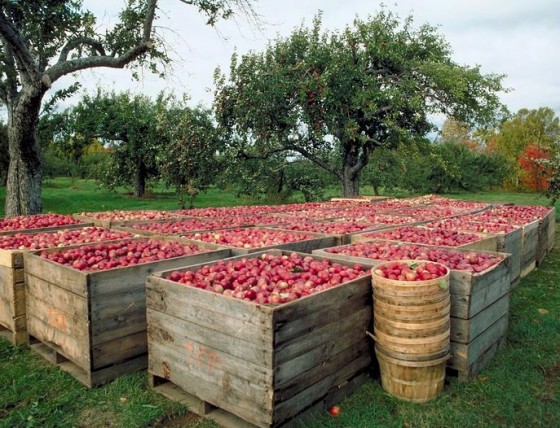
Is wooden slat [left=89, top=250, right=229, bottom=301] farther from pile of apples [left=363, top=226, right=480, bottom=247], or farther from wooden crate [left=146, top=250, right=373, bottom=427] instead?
pile of apples [left=363, top=226, right=480, bottom=247]

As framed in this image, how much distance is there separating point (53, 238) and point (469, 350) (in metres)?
5.40

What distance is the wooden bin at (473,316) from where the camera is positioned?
13.5 feet

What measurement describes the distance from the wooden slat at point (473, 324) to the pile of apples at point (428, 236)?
1.51 meters

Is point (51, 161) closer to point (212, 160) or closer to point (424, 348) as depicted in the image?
point (212, 160)

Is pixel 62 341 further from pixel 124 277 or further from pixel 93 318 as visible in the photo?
pixel 124 277

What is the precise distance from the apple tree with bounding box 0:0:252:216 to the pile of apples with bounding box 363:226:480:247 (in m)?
9.19

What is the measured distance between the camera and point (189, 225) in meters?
7.96

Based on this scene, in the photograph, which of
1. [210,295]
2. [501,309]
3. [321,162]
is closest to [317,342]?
[210,295]

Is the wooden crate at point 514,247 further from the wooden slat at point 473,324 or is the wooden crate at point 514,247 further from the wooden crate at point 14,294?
the wooden crate at point 14,294

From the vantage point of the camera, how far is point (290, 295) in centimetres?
348

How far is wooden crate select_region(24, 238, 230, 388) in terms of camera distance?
4.08 m

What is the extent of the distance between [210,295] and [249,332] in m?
Result: 0.47

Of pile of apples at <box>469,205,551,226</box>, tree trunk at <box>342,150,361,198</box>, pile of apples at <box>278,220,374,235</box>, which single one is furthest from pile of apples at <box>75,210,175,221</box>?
tree trunk at <box>342,150,361,198</box>

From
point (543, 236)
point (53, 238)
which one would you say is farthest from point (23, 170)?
point (543, 236)
